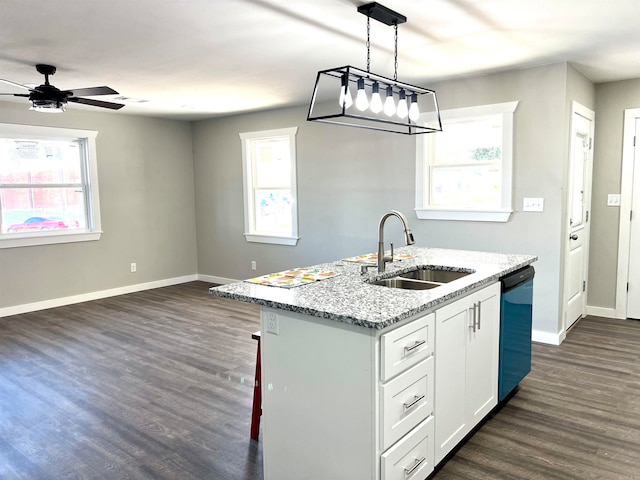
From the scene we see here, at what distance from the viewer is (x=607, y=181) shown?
479 centimetres

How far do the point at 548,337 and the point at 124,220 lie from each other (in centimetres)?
526

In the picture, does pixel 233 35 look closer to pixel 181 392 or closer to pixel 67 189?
pixel 181 392

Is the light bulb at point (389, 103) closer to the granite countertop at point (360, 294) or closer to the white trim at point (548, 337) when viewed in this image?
the granite countertop at point (360, 294)

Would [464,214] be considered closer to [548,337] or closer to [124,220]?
[548,337]

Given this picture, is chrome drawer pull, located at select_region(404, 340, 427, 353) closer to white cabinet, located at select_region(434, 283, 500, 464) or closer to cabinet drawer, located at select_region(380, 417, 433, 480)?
white cabinet, located at select_region(434, 283, 500, 464)

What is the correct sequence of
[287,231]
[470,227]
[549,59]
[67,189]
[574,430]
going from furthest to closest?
[287,231] → [67,189] → [470,227] → [549,59] → [574,430]

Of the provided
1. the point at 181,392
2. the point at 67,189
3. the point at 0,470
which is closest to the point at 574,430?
the point at 181,392

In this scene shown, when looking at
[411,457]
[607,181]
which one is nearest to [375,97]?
[411,457]

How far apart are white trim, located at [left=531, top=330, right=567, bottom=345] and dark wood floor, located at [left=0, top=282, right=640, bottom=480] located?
9cm

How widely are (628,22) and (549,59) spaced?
868mm

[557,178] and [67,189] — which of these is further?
[67,189]

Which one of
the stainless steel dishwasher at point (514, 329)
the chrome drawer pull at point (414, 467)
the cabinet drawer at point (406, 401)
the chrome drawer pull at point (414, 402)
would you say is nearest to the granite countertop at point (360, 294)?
the stainless steel dishwasher at point (514, 329)

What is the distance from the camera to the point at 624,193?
4699 mm

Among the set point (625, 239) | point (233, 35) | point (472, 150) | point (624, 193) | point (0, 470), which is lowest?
point (0, 470)
